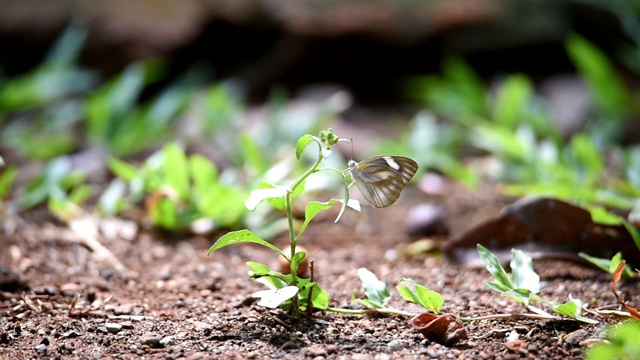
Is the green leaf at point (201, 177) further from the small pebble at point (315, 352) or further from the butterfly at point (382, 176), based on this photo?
the small pebble at point (315, 352)

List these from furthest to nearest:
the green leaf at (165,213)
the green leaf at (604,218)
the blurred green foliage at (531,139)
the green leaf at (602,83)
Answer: the green leaf at (602,83)
the blurred green foliage at (531,139)
the green leaf at (165,213)
the green leaf at (604,218)

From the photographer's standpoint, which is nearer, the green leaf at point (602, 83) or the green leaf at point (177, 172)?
the green leaf at point (177, 172)

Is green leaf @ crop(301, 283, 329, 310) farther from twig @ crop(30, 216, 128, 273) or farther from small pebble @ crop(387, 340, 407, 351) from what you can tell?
twig @ crop(30, 216, 128, 273)

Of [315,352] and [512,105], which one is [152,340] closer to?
[315,352]

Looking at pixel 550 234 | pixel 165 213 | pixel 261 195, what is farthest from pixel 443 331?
pixel 165 213

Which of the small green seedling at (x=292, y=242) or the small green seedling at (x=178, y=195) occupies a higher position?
the small green seedling at (x=178, y=195)

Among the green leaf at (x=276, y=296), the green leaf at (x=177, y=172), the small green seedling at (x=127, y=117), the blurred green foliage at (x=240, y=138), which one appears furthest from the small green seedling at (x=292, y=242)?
the small green seedling at (x=127, y=117)
